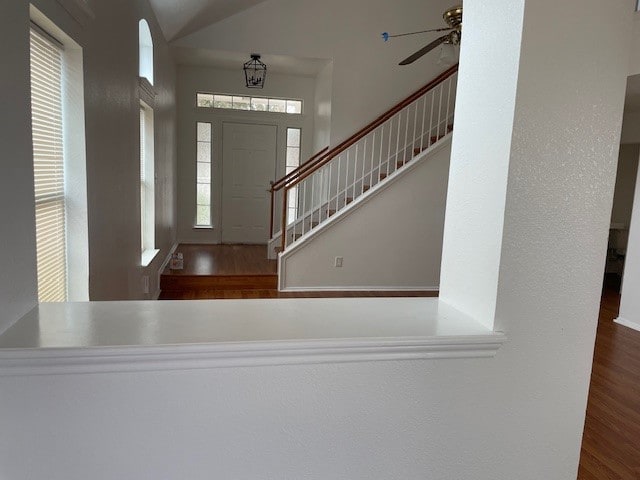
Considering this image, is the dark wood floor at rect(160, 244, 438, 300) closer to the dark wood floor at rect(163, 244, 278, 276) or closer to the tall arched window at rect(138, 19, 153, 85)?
the dark wood floor at rect(163, 244, 278, 276)

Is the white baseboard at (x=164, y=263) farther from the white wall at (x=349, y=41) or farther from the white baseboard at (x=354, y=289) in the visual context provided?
the white wall at (x=349, y=41)

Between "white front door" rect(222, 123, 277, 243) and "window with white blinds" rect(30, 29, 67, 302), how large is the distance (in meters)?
5.14

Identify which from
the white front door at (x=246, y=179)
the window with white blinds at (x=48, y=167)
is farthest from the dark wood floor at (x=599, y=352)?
the window with white blinds at (x=48, y=167)

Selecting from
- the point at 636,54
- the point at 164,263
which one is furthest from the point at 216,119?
the point at 636,54

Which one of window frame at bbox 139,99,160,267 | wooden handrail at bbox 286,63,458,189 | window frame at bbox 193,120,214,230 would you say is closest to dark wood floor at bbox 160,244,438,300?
window frame at bbox 139,99,160,267

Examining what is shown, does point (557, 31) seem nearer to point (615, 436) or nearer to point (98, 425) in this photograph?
point (98, 425)

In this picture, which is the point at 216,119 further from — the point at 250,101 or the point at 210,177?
the point at 210,177

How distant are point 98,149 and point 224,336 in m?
1.90

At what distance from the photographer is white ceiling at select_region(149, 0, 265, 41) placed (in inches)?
177

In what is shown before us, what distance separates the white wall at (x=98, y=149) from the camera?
1104 mm

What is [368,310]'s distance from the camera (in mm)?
1306

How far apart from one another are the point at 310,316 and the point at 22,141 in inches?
35.1

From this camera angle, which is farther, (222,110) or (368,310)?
(222,110)

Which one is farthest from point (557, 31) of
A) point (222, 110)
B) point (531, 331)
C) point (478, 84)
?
point (222, 110)
